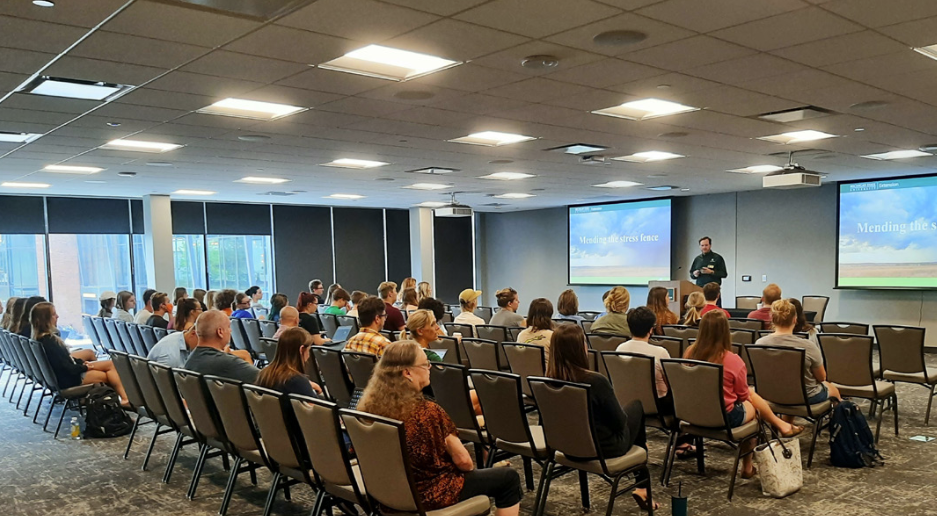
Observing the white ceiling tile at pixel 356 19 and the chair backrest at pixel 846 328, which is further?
the chair backrest at pixel 846 328

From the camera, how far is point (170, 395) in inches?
192

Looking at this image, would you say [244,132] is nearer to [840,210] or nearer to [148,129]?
[148,129]

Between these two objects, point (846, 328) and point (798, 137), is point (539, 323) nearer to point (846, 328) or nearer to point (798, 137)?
point (846, 328)

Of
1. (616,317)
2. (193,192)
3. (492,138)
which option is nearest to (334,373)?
(616,317)

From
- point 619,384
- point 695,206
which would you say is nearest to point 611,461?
point 619,384

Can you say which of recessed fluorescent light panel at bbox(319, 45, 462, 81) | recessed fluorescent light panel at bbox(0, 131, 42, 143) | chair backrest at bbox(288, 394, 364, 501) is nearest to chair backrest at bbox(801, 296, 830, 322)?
recessed fluorescent light panel at bbox(319, 45, 462, 81)

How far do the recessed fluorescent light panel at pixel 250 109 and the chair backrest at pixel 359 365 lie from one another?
7.56 ft

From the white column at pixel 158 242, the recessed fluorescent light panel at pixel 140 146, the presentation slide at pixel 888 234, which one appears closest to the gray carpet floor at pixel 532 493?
the recessed fluorescent light panel at pixel 140 146

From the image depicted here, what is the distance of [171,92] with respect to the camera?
17.3 ft

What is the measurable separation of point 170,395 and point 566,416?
2.87m

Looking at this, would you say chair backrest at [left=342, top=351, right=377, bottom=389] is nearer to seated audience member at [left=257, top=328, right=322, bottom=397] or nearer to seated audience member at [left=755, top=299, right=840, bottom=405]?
seated audience member at [left=257, top=328, right=322, bottom=397]

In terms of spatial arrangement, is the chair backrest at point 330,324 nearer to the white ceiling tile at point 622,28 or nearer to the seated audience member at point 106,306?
the seated audience member at point 106,306

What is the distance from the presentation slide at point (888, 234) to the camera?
11758mm

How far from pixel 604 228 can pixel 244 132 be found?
36.9 ft
